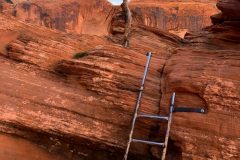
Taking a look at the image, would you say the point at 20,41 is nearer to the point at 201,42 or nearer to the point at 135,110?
the point at 135,110

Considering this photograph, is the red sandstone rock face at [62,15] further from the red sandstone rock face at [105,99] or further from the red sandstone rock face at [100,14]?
the red sandstone rock face at [105,99]

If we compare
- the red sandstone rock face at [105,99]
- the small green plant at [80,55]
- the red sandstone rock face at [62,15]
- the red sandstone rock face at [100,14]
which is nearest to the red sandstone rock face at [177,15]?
the red sandstone rock face at [100,14]

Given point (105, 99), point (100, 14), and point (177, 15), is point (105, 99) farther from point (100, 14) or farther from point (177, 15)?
point (100, 14)

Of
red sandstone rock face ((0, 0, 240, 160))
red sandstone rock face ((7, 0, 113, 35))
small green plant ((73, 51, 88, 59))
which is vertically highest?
red sandstone rock face ((7, 0, 113, 35))

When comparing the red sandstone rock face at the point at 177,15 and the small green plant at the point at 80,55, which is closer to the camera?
the small green plant at the point at 80,55

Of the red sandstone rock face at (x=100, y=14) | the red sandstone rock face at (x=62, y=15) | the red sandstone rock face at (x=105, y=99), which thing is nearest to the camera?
the red sandstone rock face at (x=105, y=99)

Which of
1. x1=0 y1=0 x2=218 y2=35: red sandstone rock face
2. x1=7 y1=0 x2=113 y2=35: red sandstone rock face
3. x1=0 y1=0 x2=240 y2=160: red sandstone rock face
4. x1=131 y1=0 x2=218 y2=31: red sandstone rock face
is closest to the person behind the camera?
x1=0 y1=0 x2=240 y2=160: red sandstone rock face

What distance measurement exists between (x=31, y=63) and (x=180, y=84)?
466cm

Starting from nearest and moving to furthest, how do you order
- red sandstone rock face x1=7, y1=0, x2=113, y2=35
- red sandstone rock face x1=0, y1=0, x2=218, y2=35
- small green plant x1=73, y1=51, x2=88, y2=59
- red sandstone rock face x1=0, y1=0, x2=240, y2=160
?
red sandstone rock face x1=0, y1=0, x2=240, y2=160
small green plant x1=73, y1=51, x2=88, y2=59
red sandstone rock face x1=0, y1=0, x2=218, y2=35
red sandstone rock face x1=7, y1=0, x2=113, y2=35

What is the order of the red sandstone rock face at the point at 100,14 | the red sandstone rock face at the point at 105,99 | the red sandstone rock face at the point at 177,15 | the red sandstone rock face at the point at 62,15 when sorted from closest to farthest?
the red sandstone rock face at the point at 105,99 → the red sandstone rock face at the point at 177,15 → the red sandstone rock face at the point at 100,14 → the red sandstone rock face at the point at 62,15

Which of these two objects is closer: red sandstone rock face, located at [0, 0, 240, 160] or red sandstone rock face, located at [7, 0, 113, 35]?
red sandstone rock face, located at [0, 0, 240, 160]

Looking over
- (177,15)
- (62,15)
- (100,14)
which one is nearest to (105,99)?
(177,15)

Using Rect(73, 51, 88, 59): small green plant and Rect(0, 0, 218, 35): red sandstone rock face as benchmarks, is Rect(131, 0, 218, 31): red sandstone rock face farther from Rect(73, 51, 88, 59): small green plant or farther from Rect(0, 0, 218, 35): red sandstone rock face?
Rect(73, 51, 88, 59): small green plant

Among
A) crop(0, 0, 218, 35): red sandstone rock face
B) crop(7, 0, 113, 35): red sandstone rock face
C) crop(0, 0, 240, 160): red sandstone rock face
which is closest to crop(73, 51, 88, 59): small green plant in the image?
crop(0, 0, 240, 160): red sandstone rock face
